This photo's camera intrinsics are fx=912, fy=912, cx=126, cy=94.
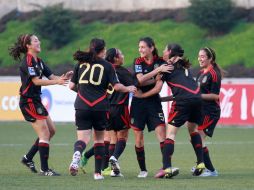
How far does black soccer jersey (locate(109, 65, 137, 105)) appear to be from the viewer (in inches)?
586

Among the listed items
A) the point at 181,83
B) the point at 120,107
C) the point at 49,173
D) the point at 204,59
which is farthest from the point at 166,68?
the point at 49,173

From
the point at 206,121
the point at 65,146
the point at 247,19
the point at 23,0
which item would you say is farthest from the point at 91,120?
the point at 23,0

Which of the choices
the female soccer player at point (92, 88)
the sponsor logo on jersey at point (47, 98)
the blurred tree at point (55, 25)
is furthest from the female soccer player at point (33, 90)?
the blurred tree at point (55, 25)

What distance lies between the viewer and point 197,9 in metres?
44.6

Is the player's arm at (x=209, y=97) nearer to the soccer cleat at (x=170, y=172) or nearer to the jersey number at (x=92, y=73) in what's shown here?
the soccer cleat at (x=170, y=172)

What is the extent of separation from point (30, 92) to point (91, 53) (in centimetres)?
167

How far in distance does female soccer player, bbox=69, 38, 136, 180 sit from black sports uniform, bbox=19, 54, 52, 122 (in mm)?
1182

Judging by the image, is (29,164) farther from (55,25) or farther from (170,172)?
(55,25)

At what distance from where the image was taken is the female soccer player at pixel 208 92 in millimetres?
14664

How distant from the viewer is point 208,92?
14719 mm

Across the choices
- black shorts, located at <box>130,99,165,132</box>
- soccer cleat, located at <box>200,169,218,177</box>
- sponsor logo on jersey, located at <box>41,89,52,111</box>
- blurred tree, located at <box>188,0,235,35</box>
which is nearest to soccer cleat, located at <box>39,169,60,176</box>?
black shorts, located at <box>130,99,165,132</box>

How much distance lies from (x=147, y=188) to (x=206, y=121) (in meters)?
2.95

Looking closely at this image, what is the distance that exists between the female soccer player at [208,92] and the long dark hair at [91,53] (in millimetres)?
1989

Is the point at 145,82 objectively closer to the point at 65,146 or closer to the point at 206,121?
the point at 206,121
